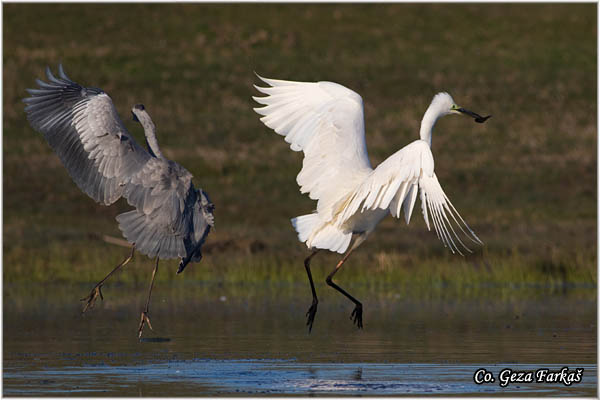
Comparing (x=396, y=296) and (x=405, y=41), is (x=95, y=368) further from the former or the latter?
(x=405, y=41)

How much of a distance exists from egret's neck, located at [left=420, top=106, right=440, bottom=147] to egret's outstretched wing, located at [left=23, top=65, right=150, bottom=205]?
2.37 m

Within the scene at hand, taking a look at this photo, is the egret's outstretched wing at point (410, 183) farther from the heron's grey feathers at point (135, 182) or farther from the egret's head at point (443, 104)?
the egret's head at point (443, 104)

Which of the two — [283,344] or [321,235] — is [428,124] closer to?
[321,235]

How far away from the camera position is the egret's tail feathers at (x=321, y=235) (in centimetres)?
1121

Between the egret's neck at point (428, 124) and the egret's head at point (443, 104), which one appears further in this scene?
the egret's head at point (443, 104)

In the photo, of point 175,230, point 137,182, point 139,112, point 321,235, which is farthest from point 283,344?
point 139,112

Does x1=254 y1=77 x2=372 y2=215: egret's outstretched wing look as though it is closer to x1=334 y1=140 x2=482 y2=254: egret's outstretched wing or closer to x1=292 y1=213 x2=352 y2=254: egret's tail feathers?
x1=292 y1=213 x2=352 y2=254: egret's tail feathers

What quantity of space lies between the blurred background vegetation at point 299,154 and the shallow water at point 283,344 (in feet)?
3.50

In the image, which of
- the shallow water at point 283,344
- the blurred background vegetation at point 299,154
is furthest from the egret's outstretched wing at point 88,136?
the blurred background vegetation at point 299,154

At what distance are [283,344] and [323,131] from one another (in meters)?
1.93

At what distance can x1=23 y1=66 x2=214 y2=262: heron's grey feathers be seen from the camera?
A: 415 inches

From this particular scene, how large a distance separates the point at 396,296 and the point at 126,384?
22.1ft

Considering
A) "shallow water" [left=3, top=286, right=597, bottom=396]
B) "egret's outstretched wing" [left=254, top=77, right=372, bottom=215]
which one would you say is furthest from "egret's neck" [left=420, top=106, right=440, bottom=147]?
"shallow water" [left=3, top=286, right=597, bottom=396]

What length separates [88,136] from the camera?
10.7 m
